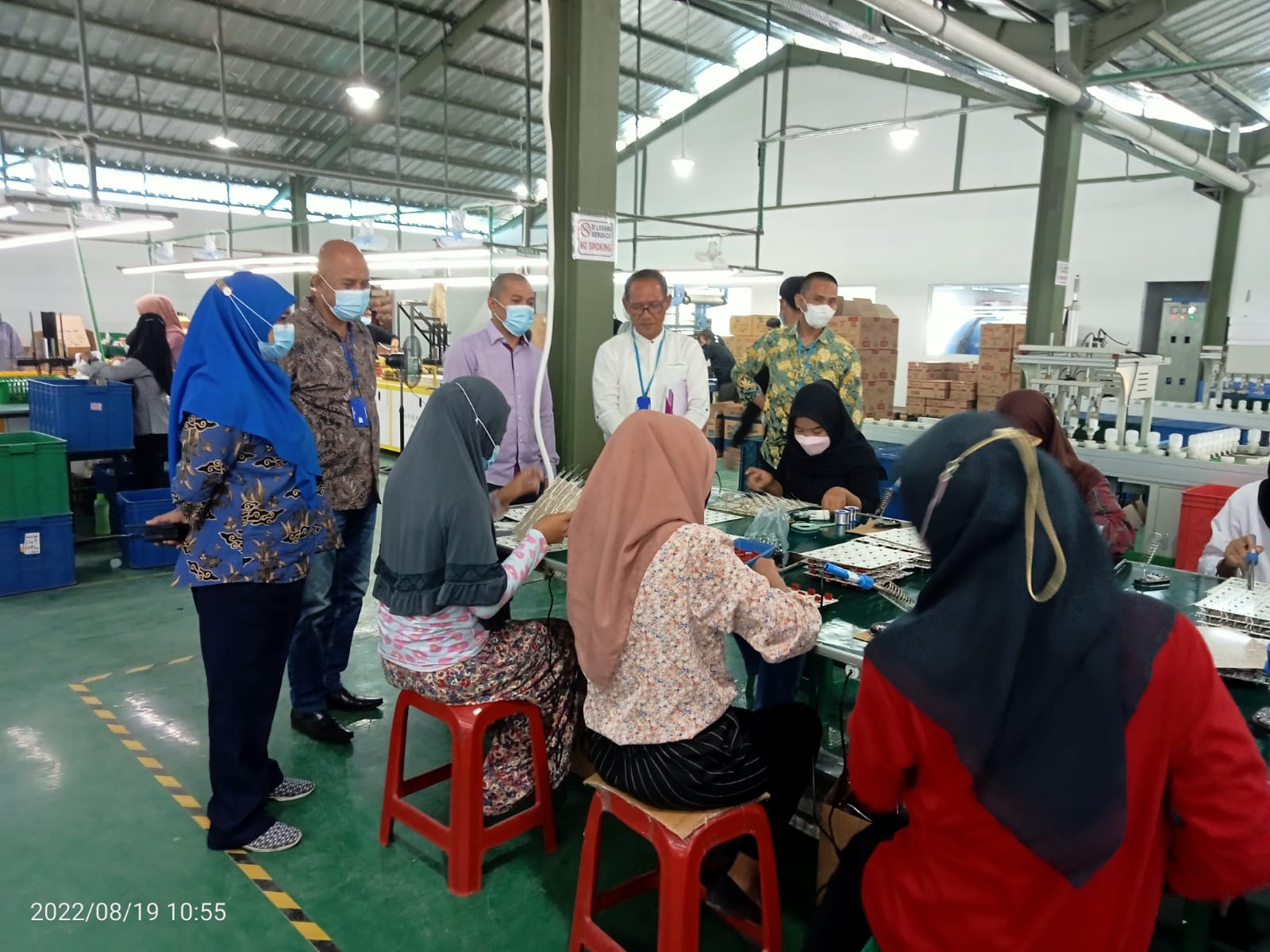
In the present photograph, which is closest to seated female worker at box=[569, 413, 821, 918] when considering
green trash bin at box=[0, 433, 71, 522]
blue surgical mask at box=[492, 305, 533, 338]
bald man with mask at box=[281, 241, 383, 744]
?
bald man with mask at box=[281, 241, 383, 744]

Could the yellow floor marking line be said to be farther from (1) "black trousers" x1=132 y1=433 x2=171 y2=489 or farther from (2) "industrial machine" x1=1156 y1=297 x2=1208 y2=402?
(2) "industrial machine" x1=1156 y1=297 x2=1208 y2=402

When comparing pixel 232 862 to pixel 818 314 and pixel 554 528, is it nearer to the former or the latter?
pixel 554 528

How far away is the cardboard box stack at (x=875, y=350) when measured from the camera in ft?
24.3

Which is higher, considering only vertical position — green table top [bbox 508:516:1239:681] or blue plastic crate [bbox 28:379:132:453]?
blue plastic crate [bbox 28:379:132:453]

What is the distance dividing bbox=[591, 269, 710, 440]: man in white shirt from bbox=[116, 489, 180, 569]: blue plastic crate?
2.76 meters

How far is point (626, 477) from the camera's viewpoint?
1534mm

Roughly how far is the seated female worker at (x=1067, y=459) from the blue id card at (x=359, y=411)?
6.18ft

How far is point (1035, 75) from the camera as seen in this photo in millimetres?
4926

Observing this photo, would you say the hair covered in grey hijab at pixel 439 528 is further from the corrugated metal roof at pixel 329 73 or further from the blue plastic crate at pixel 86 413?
the corrugated metal roof at pixel 329 73

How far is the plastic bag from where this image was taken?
7.25 ft

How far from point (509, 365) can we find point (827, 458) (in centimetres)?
122

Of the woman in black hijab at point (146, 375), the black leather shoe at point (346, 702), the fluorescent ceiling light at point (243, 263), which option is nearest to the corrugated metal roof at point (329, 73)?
the fluorescent ceiling light at point (243, 263)

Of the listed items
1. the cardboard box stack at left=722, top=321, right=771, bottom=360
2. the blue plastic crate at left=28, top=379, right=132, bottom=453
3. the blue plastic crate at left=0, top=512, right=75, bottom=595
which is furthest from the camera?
the cardboard box stack at left=722, top=321, right=771, bottom=360

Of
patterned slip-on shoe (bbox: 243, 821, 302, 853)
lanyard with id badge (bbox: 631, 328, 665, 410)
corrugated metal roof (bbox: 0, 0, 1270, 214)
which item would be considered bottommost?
patterned slip-on shoe (bbox: 243, 821, 302, 853)
